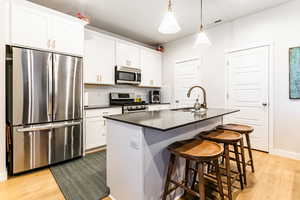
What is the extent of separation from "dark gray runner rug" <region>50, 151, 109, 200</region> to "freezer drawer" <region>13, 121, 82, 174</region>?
0.63 feet

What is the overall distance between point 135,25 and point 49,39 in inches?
79.0

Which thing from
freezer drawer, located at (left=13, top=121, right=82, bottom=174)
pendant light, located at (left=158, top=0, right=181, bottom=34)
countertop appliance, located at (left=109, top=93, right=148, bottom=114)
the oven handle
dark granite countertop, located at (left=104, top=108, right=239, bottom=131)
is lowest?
freezer drawer, located at (left=13, top=121, right=82, bottom=174)

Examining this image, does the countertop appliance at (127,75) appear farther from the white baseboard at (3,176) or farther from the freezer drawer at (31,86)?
the white baseboard at (3,176)

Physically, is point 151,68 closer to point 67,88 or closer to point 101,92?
point 101,92

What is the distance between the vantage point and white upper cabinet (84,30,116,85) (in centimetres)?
333

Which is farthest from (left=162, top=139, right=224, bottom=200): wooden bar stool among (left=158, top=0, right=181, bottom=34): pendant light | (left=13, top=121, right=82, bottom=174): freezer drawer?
(left=13, top=121, right=82, bottom=174): freezer drawer

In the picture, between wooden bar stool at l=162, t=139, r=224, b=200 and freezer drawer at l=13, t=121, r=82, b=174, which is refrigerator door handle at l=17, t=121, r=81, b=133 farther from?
wooden bar stool at l=162, t=139, r=224, b=200

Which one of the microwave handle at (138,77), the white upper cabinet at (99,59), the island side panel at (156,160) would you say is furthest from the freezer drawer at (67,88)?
the island side panel at (156,160)

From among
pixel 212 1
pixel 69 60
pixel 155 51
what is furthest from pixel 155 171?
pixel 155 51

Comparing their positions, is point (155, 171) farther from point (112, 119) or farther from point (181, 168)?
point (112, 119)

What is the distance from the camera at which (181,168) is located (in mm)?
1798

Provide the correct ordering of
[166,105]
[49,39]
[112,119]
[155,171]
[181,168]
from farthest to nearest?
[166,105], [49,39], [181,168], [112,119], [155,171]

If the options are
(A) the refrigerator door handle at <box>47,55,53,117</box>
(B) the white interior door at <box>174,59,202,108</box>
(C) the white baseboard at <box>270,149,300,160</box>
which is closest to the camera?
(A) the refrigerator door handle at <box>47,55,53,117</box>

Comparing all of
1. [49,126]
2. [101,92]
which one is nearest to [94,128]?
[49,126]
